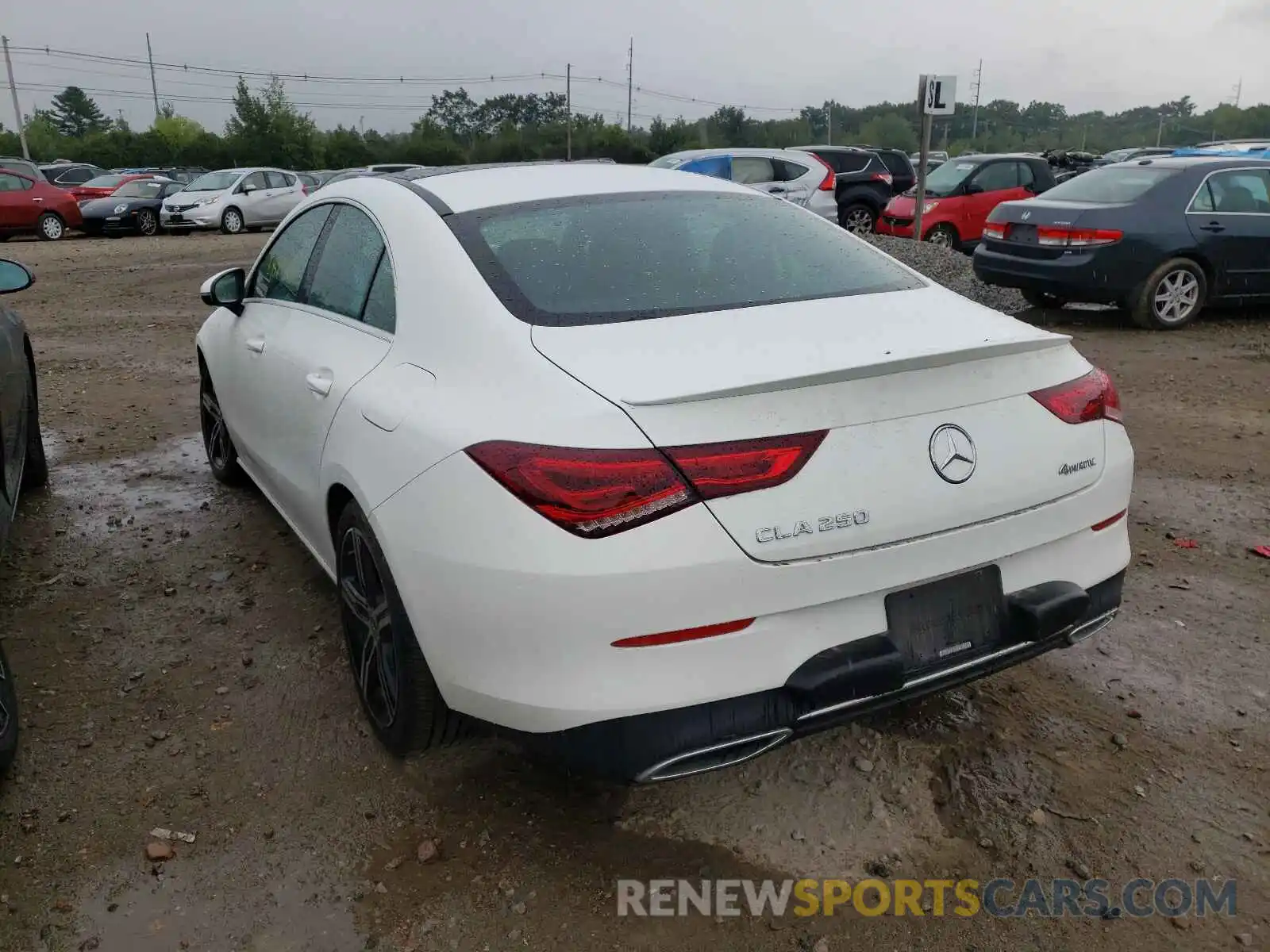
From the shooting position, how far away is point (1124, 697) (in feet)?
10.3

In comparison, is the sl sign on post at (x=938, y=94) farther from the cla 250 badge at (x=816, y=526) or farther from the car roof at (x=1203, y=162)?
the cla 250 badge at (x=816, y=526)

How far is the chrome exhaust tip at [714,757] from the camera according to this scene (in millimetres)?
2141

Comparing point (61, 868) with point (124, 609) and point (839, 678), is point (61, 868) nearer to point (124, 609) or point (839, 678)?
point (124, 609)

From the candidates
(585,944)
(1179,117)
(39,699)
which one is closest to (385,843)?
(585,944)

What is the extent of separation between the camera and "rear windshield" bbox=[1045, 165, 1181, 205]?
9.22 m

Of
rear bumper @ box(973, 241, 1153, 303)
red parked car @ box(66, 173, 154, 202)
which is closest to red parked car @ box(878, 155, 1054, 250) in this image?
rear bumper @ box(973, 241, 1153, 303)

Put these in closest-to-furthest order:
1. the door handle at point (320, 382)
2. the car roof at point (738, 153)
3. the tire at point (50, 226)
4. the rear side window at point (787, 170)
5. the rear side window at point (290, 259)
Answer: the door handle at point (320, 382), the rear side window at point (290, 259), the car roof at point (738, 153), the rear side window at point (787, 170), the tire at point (50, 226)

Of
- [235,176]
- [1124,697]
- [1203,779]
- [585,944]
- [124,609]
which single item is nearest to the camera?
[585,944]

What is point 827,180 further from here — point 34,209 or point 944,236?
point 34,209

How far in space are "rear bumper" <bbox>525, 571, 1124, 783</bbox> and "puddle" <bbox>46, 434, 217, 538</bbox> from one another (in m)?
3.28

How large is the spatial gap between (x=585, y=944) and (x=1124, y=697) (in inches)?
74.5

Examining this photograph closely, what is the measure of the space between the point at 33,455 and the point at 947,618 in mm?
4727

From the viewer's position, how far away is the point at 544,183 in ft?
10.7

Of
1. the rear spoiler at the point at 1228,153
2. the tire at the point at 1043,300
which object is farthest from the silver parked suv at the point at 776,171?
the tire at the point at 1043,300
